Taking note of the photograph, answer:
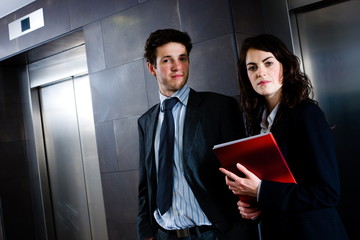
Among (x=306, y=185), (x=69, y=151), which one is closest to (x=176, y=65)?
(x=306, y=185)

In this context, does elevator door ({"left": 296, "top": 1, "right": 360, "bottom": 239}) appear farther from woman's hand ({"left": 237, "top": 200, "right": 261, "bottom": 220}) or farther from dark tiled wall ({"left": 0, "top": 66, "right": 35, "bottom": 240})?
dark tiled wall ({"left": 0, "top": 66, "right": 35, "bottom": 240})

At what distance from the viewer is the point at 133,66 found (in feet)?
11.6

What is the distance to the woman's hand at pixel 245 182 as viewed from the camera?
64.1 inches

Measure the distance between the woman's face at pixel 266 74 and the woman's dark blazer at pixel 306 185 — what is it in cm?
16

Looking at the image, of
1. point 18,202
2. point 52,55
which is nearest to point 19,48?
point 52,55

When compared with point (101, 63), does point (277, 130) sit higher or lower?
lower

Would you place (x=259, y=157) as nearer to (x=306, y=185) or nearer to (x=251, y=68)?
(x=306, y=185)

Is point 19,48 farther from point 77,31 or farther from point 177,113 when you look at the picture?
point 177,113

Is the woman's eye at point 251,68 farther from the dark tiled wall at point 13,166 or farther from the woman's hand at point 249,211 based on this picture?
the dark tiled wall at point 13,166

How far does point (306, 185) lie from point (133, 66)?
2247 millimetres

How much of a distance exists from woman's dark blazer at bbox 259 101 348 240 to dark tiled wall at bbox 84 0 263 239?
1.21 metres

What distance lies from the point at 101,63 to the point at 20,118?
75.5 inches

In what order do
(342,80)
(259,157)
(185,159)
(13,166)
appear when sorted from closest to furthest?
1. (259,157)
2. (185,159)
3. (342,80)
4. (13,166)

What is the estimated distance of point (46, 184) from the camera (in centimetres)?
502
